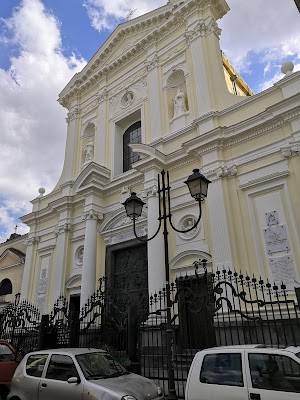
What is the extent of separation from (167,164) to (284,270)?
6.20 meters

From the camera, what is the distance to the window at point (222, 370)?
4523 mm

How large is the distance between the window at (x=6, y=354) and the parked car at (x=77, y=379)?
1892 millimetres

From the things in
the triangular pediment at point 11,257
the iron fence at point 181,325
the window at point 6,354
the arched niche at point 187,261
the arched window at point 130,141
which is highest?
the arched window at point 130,141

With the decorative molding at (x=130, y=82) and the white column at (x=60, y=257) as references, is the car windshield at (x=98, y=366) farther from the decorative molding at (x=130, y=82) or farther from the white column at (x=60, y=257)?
the decorative molding at (x=130, y=82)

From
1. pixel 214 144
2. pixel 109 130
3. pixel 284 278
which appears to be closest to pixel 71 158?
pixel 109 130

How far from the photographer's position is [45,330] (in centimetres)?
1078

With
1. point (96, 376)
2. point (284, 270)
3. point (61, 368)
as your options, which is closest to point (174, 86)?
point (284, 270)

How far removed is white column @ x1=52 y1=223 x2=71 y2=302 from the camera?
15.3 meters

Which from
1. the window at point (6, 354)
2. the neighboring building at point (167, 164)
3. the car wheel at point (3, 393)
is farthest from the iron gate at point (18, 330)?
the car wheel at point (3, 393)

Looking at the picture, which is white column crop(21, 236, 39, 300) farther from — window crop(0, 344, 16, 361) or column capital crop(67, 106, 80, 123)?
window crop(0, 344, 16, 361)

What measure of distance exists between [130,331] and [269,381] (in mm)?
4706

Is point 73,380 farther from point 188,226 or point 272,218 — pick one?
point 188,226

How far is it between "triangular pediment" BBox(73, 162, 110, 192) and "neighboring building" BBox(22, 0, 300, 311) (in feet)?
0.22

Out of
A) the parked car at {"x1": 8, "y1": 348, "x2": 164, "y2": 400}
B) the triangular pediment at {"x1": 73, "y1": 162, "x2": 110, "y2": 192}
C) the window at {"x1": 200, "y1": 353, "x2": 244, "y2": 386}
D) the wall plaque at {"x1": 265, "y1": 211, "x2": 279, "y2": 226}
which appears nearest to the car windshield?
the parked car at {"x1": 8, "y1": 348, "x2": 164, "y2": 400}
